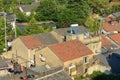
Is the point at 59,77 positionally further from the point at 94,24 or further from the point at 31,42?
the point at 94,24

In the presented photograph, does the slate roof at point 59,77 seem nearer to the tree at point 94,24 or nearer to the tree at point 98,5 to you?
the tree at point 94,24

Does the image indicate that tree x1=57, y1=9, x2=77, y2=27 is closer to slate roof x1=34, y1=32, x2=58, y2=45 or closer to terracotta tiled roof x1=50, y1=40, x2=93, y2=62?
slate roof x1=34, y1=32, x2=58, y2=45

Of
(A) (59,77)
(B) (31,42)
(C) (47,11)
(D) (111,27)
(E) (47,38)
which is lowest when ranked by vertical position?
(D) (111,27)

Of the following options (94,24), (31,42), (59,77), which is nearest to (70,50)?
(31,42)

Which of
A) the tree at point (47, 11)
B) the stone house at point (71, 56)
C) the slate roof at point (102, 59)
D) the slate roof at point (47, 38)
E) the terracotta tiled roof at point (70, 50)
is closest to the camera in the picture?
the stone house at point (71, 56)

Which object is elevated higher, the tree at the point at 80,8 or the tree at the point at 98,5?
the tree at the point at 80,8

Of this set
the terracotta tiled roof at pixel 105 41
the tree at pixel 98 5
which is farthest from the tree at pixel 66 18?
the tree at pixel 98 5

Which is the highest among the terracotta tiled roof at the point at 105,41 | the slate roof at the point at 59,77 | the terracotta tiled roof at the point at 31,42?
the slate roof at the point at 59,77
